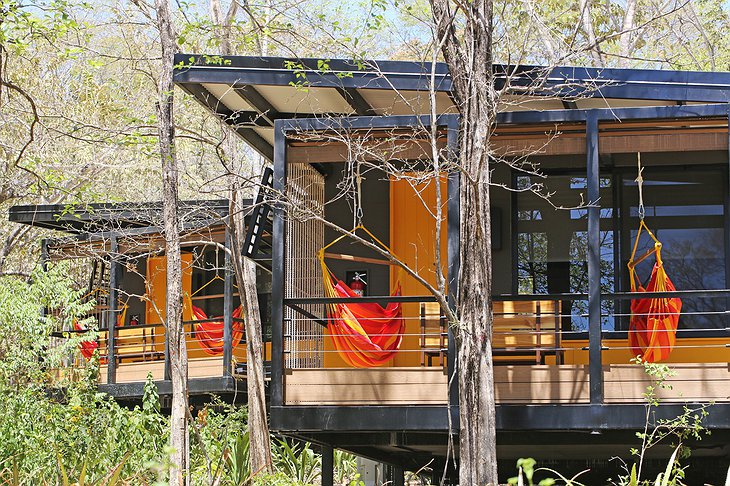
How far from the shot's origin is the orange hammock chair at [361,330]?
26.1 ft

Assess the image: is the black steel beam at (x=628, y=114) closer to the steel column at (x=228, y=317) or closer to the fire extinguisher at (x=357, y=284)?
the fire extinguisher at (x=357, y=284)

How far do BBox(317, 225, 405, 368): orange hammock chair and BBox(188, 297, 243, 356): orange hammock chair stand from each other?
4842 mm

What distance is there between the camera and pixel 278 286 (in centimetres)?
779

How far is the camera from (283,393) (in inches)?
304

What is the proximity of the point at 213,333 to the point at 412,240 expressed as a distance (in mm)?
4514

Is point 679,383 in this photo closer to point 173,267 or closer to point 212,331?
point 173,267

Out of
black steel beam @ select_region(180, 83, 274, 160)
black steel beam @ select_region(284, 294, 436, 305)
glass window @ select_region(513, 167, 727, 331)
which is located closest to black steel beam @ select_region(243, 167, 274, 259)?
black steel beam @ select_region(180, 83, 274, 160)

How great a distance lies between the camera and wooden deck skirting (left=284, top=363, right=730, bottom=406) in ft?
24.7

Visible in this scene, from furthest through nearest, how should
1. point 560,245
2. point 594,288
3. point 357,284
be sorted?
point 560,245
point 357,284
point 594,288

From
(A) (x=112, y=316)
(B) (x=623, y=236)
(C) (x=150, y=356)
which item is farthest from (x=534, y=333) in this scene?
(C) (x=150, y=356)

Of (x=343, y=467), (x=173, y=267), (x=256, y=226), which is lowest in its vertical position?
(x=343, y=467)

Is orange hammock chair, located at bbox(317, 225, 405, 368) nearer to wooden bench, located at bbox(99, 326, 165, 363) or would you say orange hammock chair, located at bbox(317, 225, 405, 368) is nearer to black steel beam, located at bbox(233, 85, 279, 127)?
black steel beam, located at bbox(233, 85, 279, 127)

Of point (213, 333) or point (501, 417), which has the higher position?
point (213, 333)

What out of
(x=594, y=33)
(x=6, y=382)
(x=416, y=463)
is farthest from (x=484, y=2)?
(x=594, y=33)
